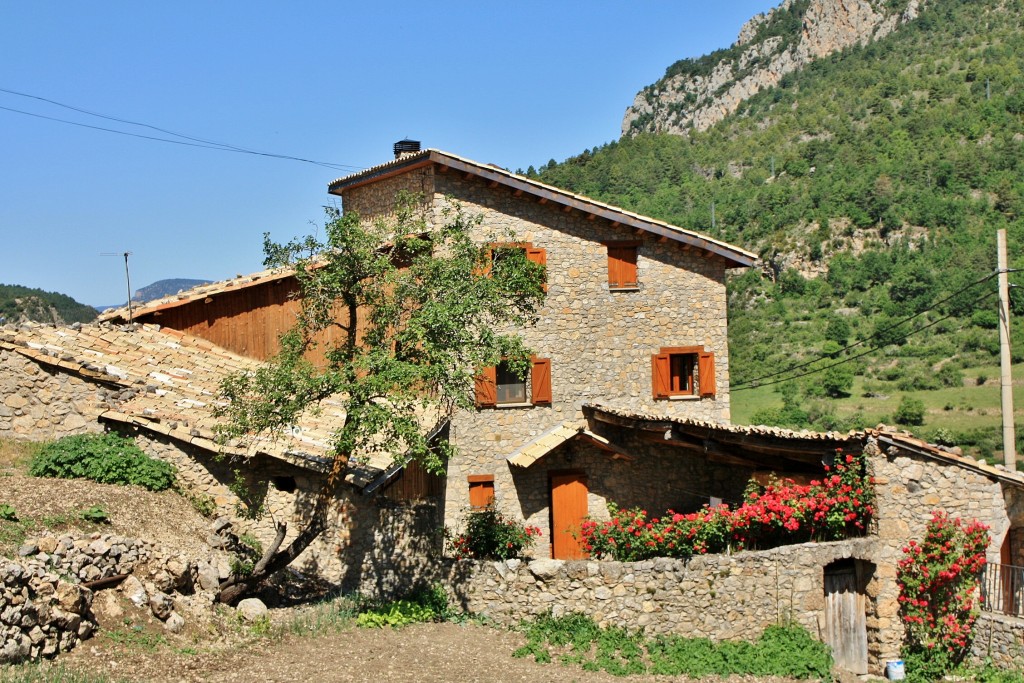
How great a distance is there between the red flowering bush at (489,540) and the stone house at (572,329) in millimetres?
2150

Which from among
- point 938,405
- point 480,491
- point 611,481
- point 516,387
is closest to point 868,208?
point 938,405

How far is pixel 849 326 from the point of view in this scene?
48719mm

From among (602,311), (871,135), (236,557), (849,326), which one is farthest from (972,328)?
(236,557)

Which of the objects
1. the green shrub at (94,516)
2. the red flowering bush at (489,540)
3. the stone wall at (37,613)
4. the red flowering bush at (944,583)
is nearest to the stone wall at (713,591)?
the red flowering bush at (944,583)

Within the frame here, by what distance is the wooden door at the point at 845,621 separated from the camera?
16266 mm

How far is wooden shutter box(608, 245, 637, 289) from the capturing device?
72.6 feet

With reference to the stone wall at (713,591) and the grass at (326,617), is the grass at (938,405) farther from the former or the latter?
the grass at (326,617)

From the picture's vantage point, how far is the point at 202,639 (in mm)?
13805

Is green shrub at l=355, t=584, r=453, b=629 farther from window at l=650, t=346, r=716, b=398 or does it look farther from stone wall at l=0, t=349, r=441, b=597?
window at l=650, t=346, r=716, b=398

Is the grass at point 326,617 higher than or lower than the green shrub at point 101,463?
lower

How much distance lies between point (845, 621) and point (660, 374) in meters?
7.36

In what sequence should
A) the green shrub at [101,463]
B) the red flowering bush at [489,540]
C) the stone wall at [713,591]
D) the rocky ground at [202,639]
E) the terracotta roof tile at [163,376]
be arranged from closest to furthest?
the rocky ground at [202,639]
the stone wall at [713,591]
the green shrub at [101,463]
the terracotta roof tile at [163,376]
the red flowering bush at [489,540]

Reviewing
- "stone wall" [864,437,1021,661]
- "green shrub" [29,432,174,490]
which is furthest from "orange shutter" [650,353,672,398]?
"green shrub" [29,432,174,490]

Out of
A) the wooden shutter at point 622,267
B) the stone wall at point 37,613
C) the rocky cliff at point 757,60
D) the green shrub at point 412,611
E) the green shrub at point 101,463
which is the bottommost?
the green shrub at point 412,611
